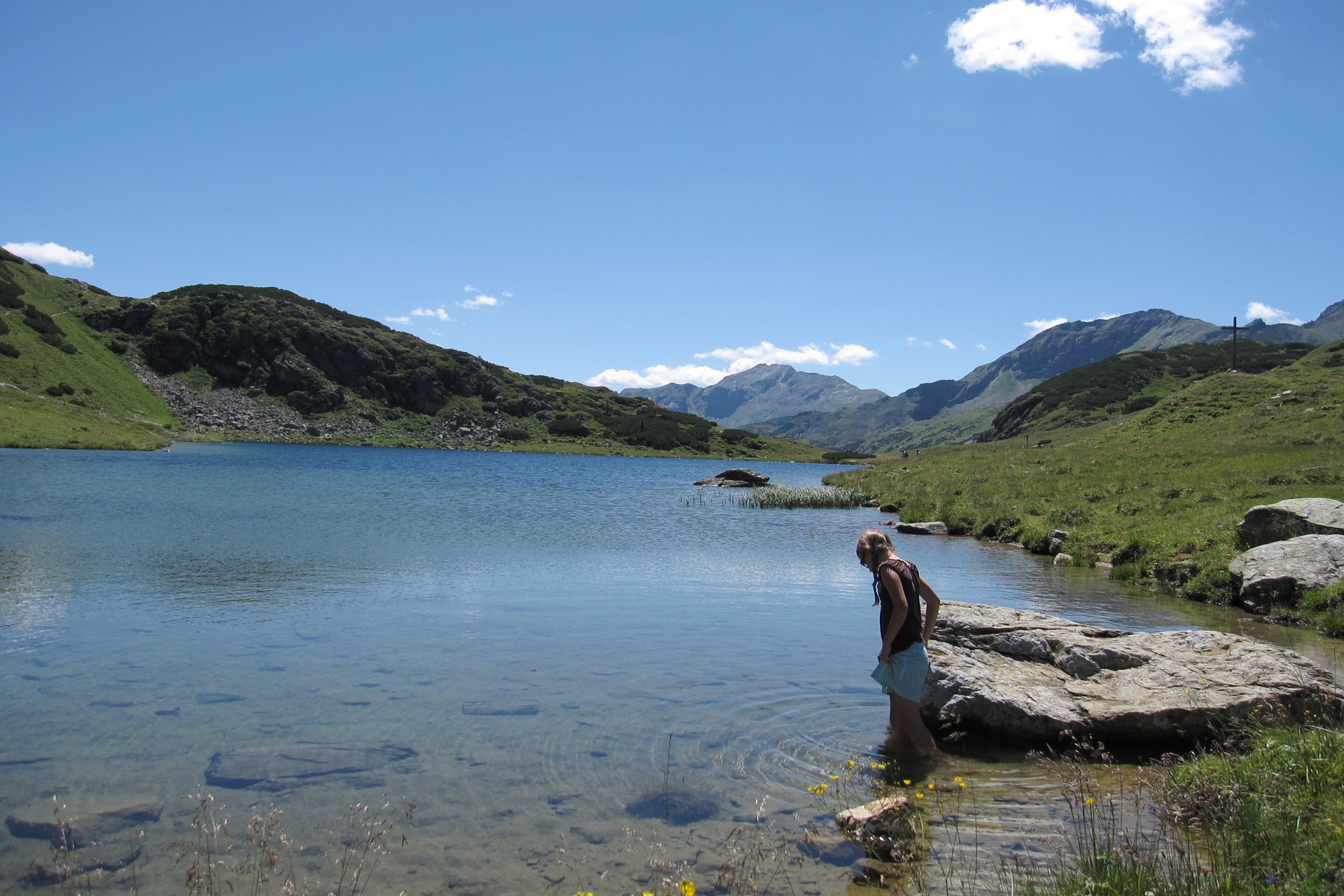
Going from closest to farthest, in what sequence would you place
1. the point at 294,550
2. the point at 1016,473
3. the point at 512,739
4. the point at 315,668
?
1. the point at 512,739
2. the point at 315,668
3. the point at 294,550
4. the point at 1016,473

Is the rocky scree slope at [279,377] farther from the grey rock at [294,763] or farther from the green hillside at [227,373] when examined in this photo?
the grey rock at [294,763]

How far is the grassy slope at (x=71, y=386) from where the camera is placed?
7619cm

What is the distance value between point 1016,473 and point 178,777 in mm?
49510

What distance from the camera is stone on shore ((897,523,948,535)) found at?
3652 centimetres

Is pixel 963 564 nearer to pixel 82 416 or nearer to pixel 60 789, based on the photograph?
pixel 60 789

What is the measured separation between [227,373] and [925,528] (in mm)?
177187

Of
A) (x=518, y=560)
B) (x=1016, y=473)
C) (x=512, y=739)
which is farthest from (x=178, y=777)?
(x=1016, y=473)

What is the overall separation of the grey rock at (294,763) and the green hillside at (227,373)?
10545 cm

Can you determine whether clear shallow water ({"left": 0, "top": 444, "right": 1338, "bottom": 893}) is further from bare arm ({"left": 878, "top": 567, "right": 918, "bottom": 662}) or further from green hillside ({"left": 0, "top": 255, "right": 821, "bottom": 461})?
green hillside ({"left": 0, "top": 255, "right": 821, "bottom": 461})

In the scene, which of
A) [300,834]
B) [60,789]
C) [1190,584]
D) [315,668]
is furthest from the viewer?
[1190,584]

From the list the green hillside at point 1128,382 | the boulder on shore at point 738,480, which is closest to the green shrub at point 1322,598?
the boulder on shore at point 738,480

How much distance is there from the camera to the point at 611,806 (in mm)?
7945

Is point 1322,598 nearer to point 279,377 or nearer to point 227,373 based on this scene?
point 279,377

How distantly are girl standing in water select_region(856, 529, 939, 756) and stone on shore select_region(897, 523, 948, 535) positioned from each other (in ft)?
94.2
